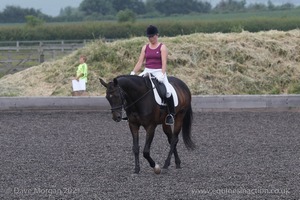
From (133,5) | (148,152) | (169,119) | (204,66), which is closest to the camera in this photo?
(148,152)

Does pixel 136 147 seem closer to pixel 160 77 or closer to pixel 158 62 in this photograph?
pixel 160 77

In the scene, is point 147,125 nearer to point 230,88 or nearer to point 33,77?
point 230,88

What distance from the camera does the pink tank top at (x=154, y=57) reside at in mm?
10645

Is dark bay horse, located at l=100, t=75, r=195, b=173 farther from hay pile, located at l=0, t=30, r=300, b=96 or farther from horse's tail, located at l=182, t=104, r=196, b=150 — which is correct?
hay pile, located at l=0, t=30, r=300, b=96

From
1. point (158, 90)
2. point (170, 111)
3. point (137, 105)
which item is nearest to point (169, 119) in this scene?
point (170, 111)

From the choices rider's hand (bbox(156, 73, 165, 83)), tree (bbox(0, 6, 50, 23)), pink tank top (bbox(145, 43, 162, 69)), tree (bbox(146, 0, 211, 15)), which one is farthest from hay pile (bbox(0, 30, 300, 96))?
tree (bbox(0, 6, 50, 23))

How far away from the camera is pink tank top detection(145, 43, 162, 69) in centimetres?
1064

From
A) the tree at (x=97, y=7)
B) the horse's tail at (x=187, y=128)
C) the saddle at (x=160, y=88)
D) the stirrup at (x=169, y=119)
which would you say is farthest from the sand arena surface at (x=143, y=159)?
the tree at (x=97, y=7)

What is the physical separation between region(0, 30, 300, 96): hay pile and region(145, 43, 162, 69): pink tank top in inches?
391

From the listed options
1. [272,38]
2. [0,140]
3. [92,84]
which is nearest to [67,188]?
[0,140]

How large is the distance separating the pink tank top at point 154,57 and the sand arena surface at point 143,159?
4.64ft

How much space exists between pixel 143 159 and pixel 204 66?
1058 cm

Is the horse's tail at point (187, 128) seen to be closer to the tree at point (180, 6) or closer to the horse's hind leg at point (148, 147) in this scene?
the horse's hind leg at point (148, 147)

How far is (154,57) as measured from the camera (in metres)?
10.7
